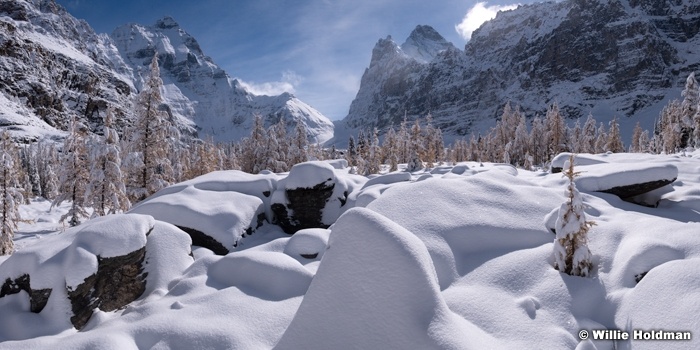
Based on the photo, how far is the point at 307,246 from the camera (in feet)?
28.2

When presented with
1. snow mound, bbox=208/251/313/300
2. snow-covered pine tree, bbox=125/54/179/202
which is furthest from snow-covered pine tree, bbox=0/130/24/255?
snow mound, bbox=208/251/313/300

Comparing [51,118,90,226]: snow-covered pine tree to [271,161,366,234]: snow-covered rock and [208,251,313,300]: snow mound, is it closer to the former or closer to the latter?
[271,161,366,234]: snow-covered rock

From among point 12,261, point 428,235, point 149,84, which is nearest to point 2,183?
point 149,84

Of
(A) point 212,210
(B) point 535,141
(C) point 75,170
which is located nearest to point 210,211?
(A) point 212,210

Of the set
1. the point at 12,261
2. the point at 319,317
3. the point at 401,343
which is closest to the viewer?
the point at 401,343

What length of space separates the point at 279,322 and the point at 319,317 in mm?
1116

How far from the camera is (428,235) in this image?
7.11 m

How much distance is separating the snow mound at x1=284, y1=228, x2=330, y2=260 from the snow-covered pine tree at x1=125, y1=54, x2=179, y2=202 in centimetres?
1489

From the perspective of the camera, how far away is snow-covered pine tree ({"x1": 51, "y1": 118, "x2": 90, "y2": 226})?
21.1 metres

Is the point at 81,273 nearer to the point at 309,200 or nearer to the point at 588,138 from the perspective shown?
the point at 309,200

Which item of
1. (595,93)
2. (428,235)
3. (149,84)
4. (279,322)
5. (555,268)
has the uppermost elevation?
(595,93)

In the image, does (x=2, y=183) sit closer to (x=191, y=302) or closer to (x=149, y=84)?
(x=149, y=84)

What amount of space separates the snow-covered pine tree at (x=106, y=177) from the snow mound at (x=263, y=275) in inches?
607

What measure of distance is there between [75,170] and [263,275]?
69.8 feet
